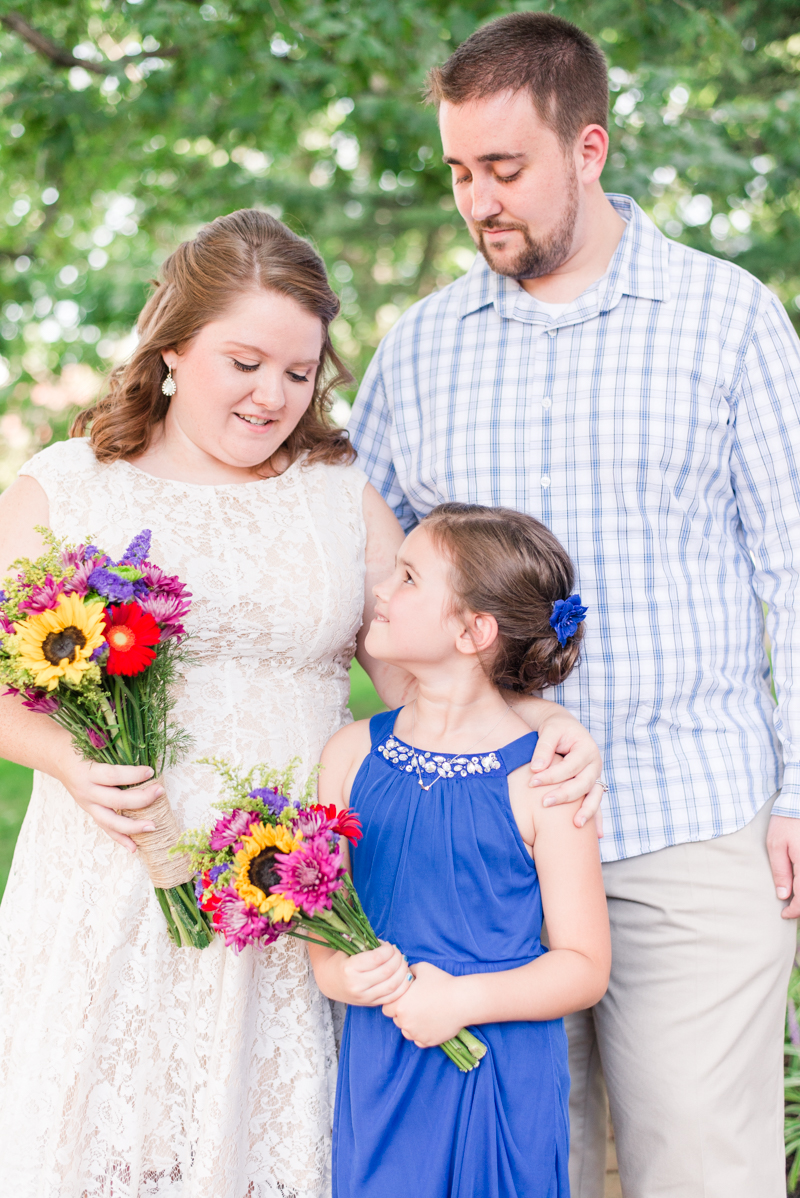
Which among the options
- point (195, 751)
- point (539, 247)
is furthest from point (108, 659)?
point (539, 247)

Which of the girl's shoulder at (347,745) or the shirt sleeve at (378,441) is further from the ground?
the shirt sleeve at (378,441)

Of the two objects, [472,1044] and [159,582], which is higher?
[159,582]

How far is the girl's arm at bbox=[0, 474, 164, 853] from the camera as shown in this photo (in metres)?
1.89

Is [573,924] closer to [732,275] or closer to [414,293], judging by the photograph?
[732,275]

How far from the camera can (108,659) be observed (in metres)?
1.75

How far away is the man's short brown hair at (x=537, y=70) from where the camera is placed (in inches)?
91.9

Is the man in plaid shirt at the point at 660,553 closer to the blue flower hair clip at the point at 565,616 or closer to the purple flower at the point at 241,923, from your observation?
the blue flower hair clip at the point at 565,616

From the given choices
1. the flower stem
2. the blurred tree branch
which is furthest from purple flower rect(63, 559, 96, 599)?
the blurred tree branch

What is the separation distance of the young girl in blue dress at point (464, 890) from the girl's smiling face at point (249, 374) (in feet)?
1.38

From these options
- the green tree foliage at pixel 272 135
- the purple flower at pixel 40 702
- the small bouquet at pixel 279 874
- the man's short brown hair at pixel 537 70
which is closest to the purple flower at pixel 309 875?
the small bouquet at pixel 279 874

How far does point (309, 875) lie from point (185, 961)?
0.66 m

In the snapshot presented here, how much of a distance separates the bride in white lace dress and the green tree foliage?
3.04 ft

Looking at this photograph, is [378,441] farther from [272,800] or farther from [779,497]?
[272,800]

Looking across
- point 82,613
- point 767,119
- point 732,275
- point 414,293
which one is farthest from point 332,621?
point 414,293
